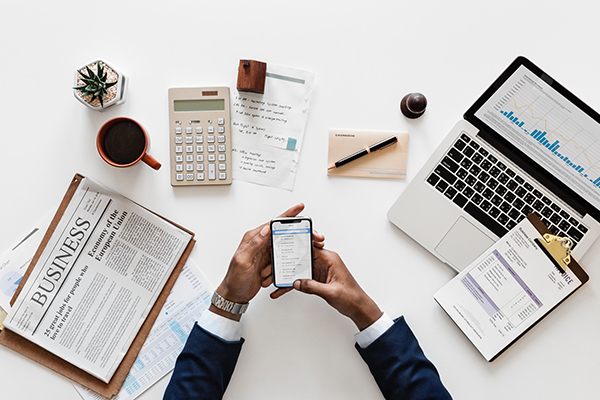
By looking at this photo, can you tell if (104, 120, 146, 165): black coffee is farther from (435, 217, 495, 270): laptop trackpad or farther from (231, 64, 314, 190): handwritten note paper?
(435, 217, 495, 270): laptop trackpad

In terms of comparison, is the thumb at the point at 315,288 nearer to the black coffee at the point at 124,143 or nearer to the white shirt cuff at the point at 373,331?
the white shirt cuff at the point at 373,331

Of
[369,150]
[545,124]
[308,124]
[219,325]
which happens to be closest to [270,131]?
[308,124]

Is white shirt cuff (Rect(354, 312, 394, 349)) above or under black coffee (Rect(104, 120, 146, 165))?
under

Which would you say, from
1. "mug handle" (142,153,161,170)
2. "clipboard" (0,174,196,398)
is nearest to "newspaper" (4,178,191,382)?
"clipboard" (0,174,196,398)

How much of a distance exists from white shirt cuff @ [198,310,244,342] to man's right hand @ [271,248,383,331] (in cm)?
12

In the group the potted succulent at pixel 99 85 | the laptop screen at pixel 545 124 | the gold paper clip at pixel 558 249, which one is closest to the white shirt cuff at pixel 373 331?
the gold paper clip at pixel 558 249

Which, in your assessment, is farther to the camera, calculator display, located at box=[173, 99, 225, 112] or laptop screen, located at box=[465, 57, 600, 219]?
calculator display, located at box=[173, 99, 225, 112]

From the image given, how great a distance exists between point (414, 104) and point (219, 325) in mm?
669

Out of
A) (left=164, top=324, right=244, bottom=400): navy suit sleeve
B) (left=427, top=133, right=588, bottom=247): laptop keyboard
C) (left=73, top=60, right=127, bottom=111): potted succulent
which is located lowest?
(left=164, top=324, right=244, bottom=400): navy suit sleeve

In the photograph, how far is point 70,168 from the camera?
0.93 metres

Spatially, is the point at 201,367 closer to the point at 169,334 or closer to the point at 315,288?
the point at 169,334

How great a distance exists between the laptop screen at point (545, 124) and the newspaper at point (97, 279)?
773mm

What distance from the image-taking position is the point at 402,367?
0.84 metres

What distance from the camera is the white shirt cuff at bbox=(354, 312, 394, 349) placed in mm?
853
